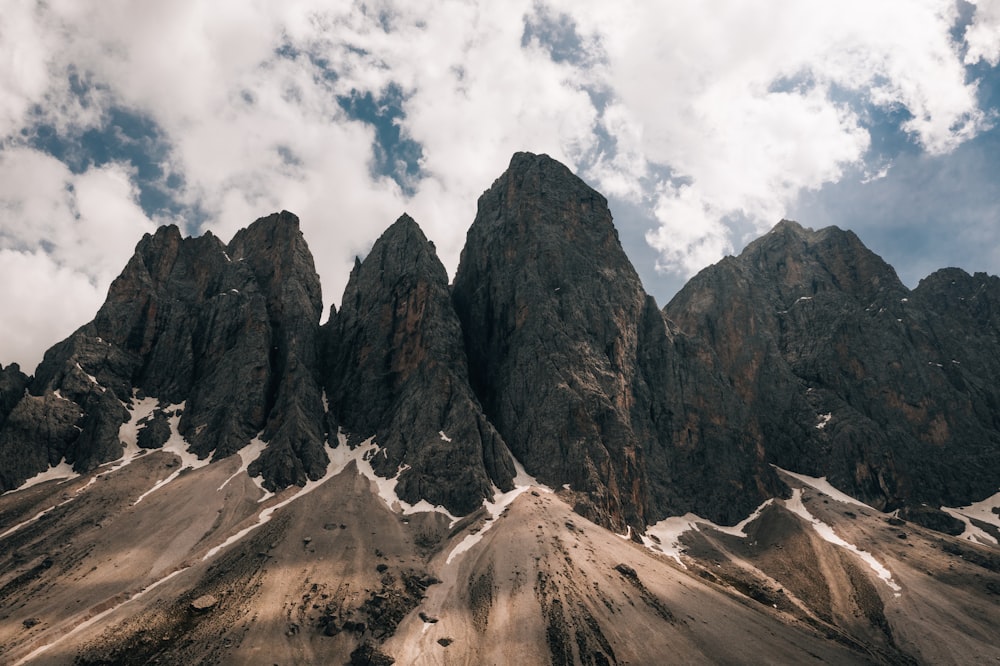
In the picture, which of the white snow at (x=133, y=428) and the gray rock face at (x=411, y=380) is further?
the white snow at (x=133, y=428)

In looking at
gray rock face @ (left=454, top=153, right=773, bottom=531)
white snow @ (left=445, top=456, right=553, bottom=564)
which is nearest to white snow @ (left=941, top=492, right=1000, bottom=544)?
gray rock face @ (left=454, top=153, right=773, bottom=531)

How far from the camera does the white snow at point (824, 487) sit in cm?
15638

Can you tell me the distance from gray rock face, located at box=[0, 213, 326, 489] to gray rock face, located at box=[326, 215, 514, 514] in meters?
11.2

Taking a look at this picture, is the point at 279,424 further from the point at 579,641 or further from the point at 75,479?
the point at 579,641

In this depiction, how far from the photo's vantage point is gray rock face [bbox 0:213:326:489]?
135 m

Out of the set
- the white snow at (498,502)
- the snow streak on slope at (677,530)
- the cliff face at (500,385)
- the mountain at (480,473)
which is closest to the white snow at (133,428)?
the mountain at (480,473)

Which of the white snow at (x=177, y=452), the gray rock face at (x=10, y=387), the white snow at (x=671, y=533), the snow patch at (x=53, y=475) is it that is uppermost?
the gray rock face at (x=10, y=387)

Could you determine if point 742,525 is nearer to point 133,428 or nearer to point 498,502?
point 498,502

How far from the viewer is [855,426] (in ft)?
570

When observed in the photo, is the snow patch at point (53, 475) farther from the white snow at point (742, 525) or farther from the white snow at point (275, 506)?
the white snow at point (742, 525)

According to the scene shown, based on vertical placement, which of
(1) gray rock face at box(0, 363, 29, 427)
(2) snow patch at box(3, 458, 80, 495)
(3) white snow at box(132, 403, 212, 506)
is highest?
(1) gray rock face at box(0, 363, 29, 427)

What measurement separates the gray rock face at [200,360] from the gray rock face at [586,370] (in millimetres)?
52790

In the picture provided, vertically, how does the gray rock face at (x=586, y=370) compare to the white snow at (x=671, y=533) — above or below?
above

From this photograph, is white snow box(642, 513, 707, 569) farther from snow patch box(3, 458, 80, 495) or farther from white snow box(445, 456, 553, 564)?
snow patch box(3, 458, 80, 495)
